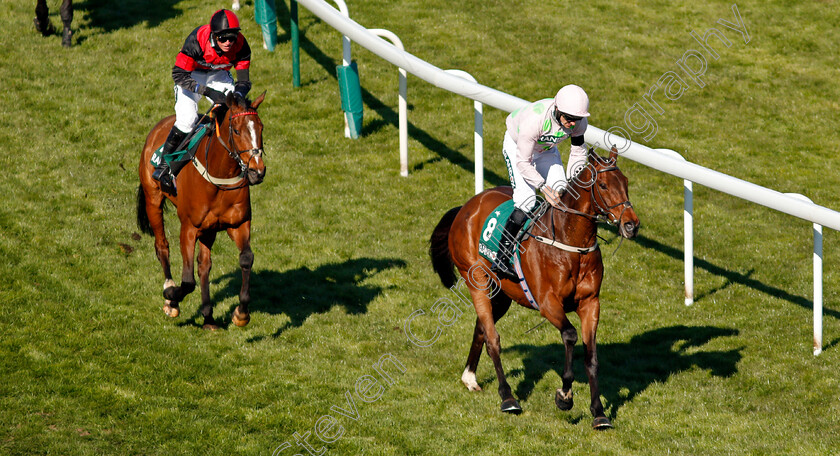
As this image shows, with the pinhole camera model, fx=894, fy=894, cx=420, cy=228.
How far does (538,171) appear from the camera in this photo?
24.2 ft

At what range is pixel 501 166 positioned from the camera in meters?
12.5

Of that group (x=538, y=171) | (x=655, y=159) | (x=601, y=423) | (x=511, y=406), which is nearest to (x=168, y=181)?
(x=538, y=171)

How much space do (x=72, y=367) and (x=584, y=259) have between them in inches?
172

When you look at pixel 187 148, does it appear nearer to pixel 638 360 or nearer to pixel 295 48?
pixel 638 360

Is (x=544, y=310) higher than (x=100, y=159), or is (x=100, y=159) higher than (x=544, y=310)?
(x=544, y=310)

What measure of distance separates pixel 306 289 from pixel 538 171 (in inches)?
130

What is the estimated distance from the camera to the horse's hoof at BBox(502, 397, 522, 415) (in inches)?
280

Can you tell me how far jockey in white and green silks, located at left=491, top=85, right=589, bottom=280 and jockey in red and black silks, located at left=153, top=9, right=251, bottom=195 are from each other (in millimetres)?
2706

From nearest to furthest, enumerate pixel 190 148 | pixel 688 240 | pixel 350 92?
pixel 190 148, pixel 688 240, pixel 350 92

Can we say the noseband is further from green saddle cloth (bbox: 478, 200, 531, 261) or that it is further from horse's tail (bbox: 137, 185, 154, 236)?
horse's tail (bbox: 137, 185, 154, 236)

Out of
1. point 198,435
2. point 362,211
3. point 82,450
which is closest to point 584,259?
point 198,435

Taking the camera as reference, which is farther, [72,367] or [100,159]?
[100,159]

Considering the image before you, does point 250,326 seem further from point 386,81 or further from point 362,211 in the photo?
point 386,81

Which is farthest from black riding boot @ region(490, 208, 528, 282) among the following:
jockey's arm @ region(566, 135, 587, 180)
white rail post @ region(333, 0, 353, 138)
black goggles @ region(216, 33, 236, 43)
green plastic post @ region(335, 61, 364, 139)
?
white rail post @ region(333, 0, 353, 138)
